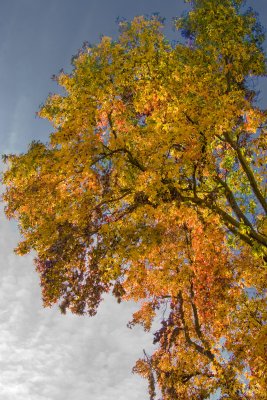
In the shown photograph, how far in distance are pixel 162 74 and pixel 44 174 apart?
5697mm

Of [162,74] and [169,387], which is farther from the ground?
[162,74]

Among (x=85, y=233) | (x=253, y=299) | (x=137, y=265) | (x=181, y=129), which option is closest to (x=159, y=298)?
(x=253, y=299)

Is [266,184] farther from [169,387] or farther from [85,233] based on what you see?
[169,387]

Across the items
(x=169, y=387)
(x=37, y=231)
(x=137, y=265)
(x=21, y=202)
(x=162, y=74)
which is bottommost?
(x=169, y=387)

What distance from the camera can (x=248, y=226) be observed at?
1519 cm

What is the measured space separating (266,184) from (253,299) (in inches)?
196

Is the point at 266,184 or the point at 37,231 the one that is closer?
the point at 37,231

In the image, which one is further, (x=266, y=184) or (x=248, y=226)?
(x=266, y=184)

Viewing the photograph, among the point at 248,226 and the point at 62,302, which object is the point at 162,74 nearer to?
the point at 248,226

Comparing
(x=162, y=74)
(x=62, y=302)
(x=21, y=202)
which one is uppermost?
(x=162, y=74)

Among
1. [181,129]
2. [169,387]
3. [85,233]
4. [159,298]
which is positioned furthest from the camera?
[159,298]

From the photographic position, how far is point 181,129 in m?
13.8

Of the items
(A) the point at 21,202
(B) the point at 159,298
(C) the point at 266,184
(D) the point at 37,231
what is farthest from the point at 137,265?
(B) the point at 159,298

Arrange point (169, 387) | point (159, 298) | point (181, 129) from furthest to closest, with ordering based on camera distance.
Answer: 1. point (159, 298)
2. point (169, 387)
3. point (181, 129)
